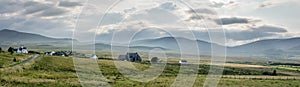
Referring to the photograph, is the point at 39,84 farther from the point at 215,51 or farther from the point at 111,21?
the point at 215,51

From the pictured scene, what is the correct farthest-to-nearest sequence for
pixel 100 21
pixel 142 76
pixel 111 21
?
pixel 142 76 < pixel 111 21 < pixel 100 21

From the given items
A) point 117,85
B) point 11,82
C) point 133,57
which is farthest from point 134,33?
point 133,57

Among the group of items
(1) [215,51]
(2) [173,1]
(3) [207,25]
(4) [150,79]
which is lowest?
(4) [150,79]

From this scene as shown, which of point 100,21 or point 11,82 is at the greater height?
point 100,21

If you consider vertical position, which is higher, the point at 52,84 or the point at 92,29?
the point at 92,29

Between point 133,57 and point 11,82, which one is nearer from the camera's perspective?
point 11,82

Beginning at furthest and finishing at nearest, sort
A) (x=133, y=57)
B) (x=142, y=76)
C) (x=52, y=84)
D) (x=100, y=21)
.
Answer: (x=133, y=57), (x=142, y=76), (x=52, y=84), (x=100, y=21)

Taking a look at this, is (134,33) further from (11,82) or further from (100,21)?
(11,82)

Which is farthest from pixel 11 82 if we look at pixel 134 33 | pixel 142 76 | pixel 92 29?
pixel 142 76

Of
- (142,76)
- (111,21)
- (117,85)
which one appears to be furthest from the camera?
(142,76)
